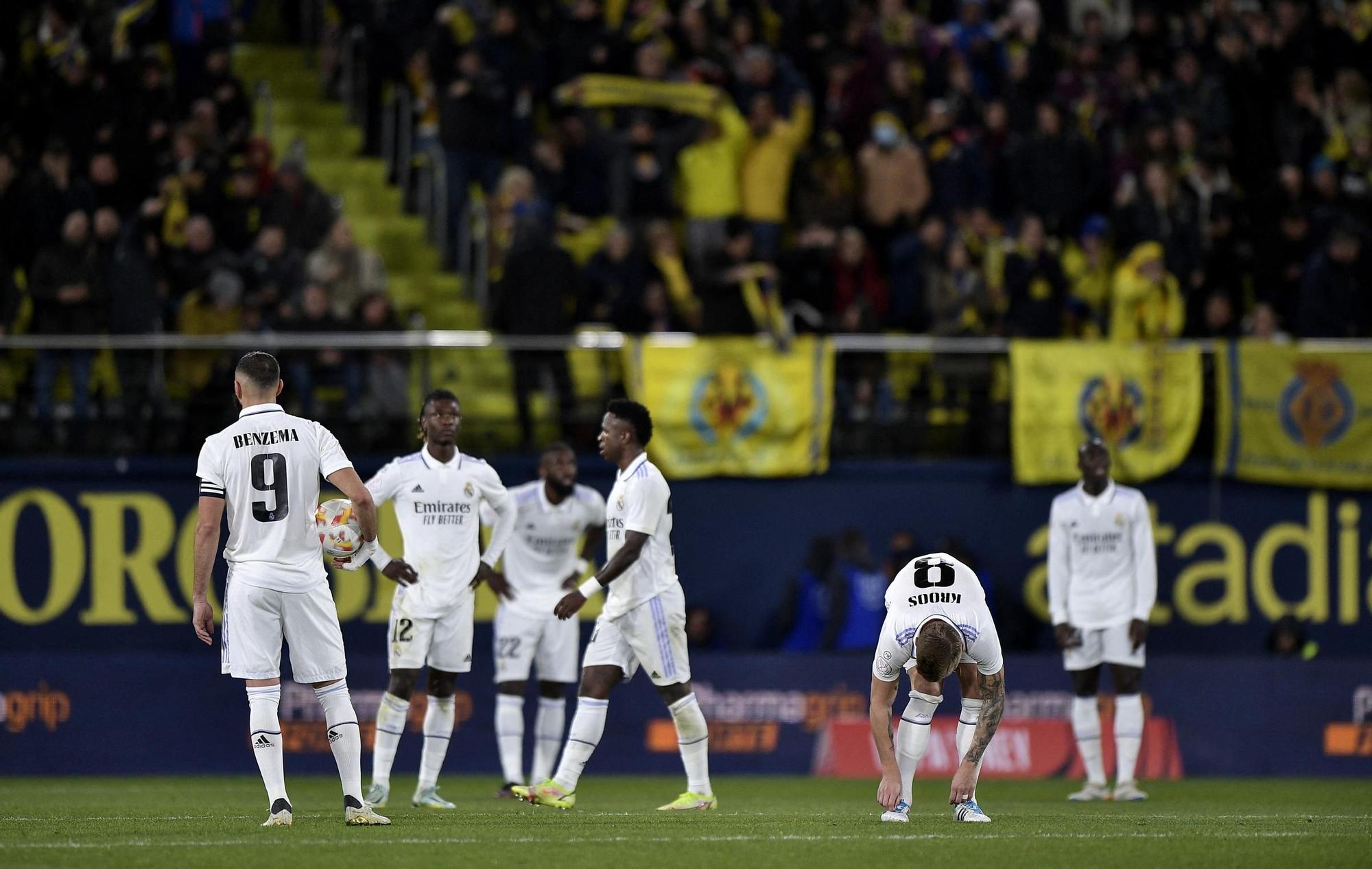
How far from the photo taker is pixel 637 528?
11.5 m

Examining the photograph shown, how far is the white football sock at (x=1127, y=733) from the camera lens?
1404 centimetres

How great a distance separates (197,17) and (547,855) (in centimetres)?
1359

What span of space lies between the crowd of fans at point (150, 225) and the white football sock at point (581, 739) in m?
6.12

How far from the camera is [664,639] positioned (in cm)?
1172

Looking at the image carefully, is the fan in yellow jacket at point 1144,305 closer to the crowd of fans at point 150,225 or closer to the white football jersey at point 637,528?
the crowd of fans at point 150,225

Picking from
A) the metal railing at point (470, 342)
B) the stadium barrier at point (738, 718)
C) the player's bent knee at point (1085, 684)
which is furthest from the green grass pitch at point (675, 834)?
the metal railing at point (470, 342)

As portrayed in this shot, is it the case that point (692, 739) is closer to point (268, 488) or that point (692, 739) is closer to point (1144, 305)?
point (268, 488)

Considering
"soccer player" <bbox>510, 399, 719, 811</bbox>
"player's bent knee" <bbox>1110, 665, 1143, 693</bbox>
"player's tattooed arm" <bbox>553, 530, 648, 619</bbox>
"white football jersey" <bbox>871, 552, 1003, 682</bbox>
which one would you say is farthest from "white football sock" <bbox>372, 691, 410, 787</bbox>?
"player's bent knee" <bbox>1110, 665, 1143, 693</bbox>

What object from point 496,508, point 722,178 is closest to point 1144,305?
point 722,178

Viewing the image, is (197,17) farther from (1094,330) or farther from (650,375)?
(1094,330)

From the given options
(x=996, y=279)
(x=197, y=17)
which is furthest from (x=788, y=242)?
(x=197, y=17)

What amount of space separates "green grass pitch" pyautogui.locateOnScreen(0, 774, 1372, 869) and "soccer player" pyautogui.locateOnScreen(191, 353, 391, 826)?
63 cm

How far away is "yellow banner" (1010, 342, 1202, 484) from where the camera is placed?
58.3 feet

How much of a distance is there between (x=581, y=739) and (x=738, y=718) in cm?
524
